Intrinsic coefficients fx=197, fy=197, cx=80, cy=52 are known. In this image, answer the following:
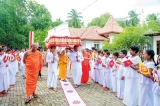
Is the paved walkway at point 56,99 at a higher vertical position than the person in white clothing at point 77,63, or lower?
lower

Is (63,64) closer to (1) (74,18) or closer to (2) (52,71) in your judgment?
(2) (52,71)

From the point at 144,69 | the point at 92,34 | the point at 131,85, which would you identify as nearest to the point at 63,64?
the point at 131,85

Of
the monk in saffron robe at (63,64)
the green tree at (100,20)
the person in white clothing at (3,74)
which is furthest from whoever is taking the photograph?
the green tree at (100,20)

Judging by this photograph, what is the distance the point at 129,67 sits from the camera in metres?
5.95

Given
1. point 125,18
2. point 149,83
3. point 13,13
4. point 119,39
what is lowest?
point 149,83

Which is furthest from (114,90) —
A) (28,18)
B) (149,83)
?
(28,18)

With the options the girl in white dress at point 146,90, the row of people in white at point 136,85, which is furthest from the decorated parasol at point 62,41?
the girl in white dress at point 146,90

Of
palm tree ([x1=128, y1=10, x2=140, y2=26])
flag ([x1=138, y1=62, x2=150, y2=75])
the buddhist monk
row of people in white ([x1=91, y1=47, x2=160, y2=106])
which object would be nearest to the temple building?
the buddhist monk

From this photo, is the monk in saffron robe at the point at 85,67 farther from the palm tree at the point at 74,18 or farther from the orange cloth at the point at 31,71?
the palm tree at the point at 74,18

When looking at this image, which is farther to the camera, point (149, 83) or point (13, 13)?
point (13, 13)

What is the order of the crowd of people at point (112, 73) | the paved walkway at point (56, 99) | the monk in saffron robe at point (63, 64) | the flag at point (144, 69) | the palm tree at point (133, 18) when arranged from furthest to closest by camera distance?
the palm tree at point (133, 18)
the monk in saffron robe at point (63, 64)
the paved walkway at point (56, 99)
the crowd of people at point (112, 73)
the flag at point (144, 69)

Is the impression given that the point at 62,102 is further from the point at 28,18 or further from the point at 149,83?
the point at 28,18

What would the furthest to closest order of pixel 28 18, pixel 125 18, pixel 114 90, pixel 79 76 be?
1. pixel 125 18
2. pixel 28 18
3. pixel 79 76
4. pixel 114 90

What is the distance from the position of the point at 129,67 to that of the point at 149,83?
2.83ft
